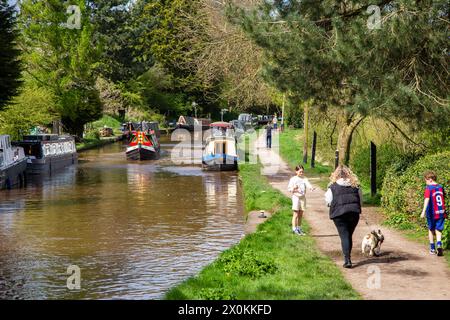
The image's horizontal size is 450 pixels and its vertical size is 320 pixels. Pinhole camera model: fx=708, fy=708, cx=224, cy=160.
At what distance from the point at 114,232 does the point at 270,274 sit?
8.01m

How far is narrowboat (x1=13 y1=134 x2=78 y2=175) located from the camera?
35.0 metres

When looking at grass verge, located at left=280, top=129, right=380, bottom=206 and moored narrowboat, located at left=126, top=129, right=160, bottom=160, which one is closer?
grass verge, located at left=280, top=129, right=380, bottom=206

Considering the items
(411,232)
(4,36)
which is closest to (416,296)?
(411,232)

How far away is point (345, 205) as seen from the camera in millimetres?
12742

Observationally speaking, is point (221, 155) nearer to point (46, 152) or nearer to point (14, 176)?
point (46, 152)

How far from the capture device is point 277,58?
1991 cm

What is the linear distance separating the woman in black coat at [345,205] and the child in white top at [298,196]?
2.93 meters

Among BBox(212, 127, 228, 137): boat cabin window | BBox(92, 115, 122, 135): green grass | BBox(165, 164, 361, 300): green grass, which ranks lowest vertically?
BBox(165, 164, 361, 300): green grass

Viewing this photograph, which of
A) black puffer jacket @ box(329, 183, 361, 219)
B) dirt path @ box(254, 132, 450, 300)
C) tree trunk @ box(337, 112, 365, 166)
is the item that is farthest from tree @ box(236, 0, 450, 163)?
tree trunk @ box(337, 112, 365, 166)

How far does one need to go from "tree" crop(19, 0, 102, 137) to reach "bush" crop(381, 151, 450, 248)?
122 ft

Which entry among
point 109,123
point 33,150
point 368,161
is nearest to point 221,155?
point 33,150

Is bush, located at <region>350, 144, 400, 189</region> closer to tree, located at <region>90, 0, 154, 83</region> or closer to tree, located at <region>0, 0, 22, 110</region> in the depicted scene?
tree, located at <region>0, 0, 22, 110</region>

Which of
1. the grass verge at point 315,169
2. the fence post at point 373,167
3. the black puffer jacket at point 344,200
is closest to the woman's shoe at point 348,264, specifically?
the black puffer jacket at point 344,200

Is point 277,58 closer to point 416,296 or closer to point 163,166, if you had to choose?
point 416,296
